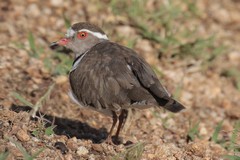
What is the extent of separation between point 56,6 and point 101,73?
4204 millimetres

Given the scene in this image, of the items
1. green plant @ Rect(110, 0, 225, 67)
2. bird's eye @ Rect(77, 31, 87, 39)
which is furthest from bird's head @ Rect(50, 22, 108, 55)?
green plant @ Rect(110, 0, 225, 67)

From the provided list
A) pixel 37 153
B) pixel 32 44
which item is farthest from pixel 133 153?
pixel 32 44

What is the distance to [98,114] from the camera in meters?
8.06

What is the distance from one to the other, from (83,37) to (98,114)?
113cm

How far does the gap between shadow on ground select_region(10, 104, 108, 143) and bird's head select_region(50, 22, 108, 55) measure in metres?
0.94

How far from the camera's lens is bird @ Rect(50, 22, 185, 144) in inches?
241

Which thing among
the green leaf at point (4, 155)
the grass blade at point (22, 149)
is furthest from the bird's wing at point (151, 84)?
the green leaf at point (4, 155)

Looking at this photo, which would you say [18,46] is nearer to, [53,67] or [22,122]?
[53,67]

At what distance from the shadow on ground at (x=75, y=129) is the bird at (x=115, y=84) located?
19.4 inches

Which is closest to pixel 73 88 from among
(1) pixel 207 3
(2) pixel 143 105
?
(2) pixel 143 105

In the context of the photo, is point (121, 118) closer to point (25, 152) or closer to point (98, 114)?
point (98, 114)

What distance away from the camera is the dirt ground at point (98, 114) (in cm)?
628

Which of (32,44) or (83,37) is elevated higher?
(83,37)

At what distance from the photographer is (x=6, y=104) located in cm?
744
